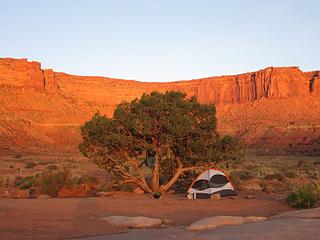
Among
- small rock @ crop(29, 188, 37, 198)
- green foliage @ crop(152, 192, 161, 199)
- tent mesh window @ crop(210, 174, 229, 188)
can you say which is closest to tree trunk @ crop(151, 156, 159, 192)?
green foliage @ crop(152, 192, 161, 199)

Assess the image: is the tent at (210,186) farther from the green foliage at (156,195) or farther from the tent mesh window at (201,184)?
the green foliage at (156,195)

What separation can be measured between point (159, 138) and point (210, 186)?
9.71ft

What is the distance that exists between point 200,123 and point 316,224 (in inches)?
438

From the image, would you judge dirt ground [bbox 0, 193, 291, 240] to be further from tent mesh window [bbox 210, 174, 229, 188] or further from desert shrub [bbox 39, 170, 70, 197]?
desert shrub [bbox 39, 170, 70, 197]

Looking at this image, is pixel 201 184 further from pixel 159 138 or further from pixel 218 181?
pixel 159 138

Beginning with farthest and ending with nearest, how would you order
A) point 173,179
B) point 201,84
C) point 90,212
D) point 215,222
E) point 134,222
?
point 201,84 → point 173,179 → point 90,212 → point 134,222 → point 215,222

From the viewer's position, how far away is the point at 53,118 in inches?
3450

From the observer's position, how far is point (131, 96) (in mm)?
116438

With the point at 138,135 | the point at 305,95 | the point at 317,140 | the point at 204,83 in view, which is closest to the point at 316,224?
the point at 138,135

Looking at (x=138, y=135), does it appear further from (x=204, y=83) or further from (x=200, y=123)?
(x=204, y=83)

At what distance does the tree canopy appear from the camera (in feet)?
64.2

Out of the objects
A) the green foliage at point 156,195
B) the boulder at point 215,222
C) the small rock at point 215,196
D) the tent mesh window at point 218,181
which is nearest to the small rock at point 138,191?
the green foliage at point 156,195

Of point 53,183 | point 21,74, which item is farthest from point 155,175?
point 21,74

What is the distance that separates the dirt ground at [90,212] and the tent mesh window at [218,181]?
941mm
